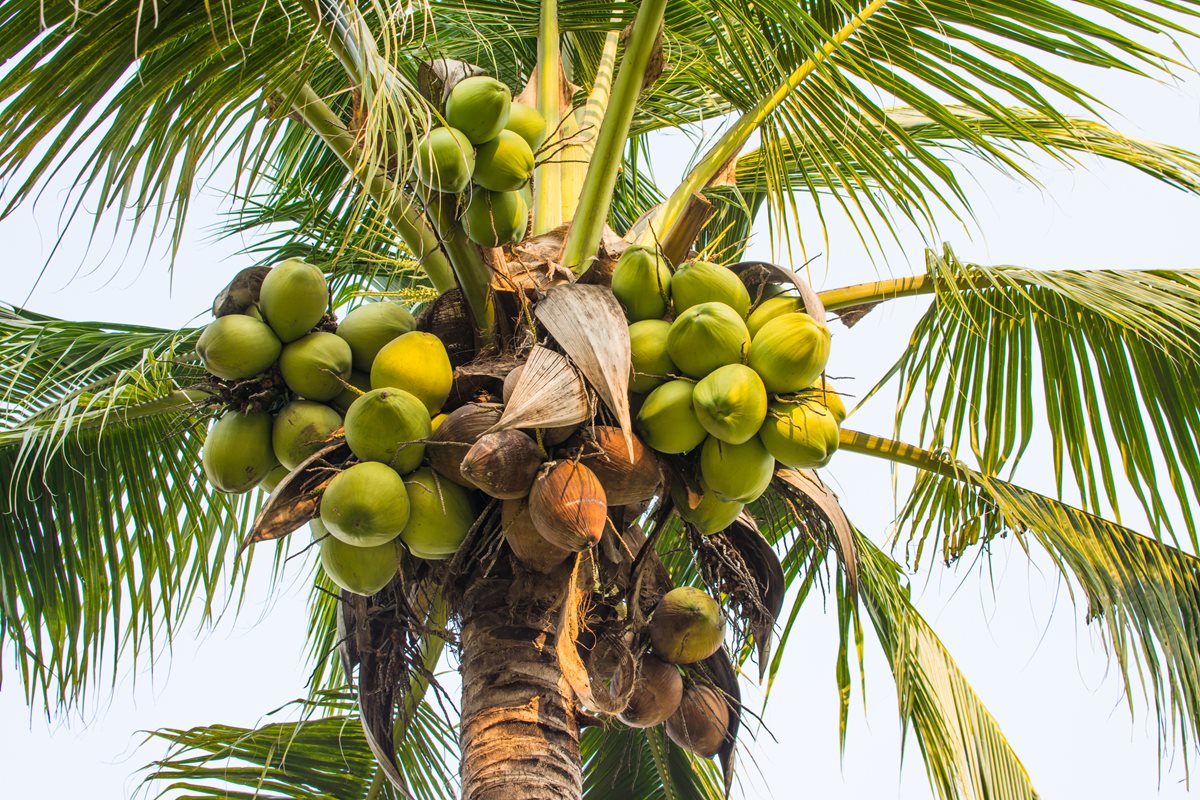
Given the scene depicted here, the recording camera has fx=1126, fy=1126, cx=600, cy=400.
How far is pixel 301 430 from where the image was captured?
2127 mm

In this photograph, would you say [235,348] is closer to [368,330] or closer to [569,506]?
[368,330]

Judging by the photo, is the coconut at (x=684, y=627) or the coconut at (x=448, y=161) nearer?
the coconut at (x=448, y=161)

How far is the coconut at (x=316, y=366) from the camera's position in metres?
2.17

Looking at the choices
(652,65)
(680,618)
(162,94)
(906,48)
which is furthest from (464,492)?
(906,48)

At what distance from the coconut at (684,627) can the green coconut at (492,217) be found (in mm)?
821

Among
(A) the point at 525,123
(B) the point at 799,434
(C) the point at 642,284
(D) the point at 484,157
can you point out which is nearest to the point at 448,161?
(D) the point at 484,157

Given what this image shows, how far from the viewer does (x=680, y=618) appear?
7.63 feet

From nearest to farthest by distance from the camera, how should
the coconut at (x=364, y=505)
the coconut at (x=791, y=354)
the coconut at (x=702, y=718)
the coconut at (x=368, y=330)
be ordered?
the coconut at (x=364, y=505)
the coconut at (x=791, y=354)
the coconut at (x=368, y=330)
the coconut at (x=702, y=718)

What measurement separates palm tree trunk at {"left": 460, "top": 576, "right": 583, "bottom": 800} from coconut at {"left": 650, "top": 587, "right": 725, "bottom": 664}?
24cm

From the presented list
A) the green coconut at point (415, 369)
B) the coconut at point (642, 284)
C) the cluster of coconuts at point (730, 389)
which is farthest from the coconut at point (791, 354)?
the green coconut at point (415, 369)

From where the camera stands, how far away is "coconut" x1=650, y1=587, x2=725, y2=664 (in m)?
2.33

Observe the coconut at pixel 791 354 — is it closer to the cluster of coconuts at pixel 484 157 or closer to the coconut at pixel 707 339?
the coconut at pixel 707 339

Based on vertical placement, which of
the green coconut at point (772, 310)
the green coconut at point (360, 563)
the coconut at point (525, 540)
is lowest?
the green coconut at point (360, 563)

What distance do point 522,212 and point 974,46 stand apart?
1339 millimetres
